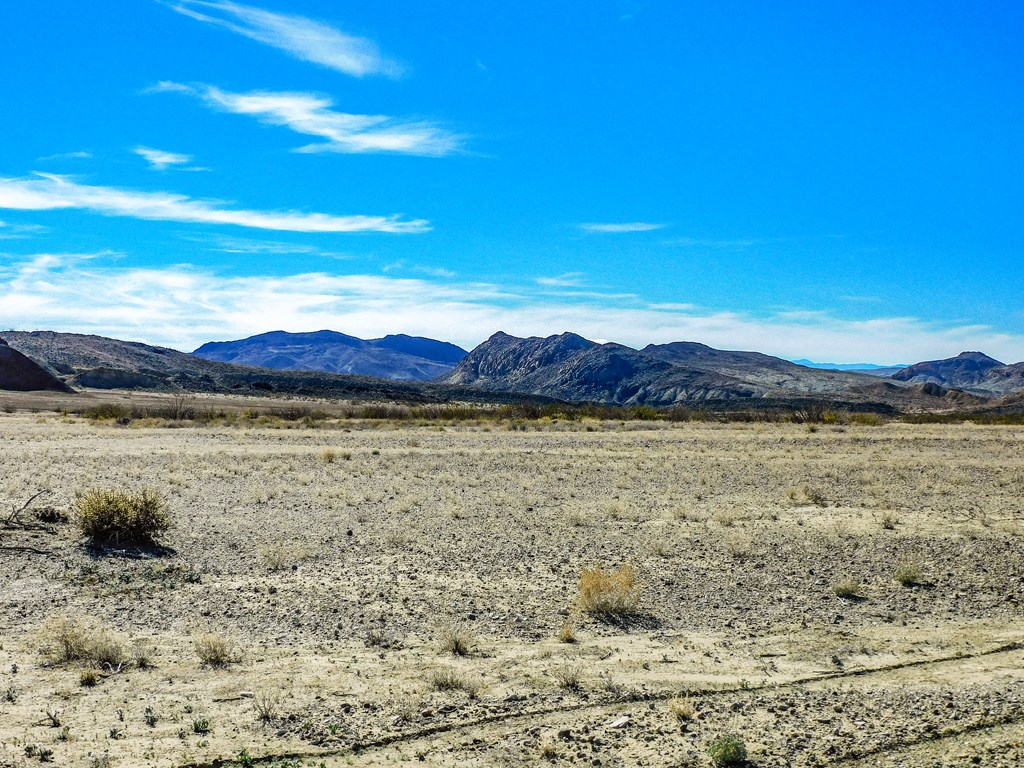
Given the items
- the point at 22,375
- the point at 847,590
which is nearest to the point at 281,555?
the point at 847,590

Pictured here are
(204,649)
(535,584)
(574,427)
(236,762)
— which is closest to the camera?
(236,762)

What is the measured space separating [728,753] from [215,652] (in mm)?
4637

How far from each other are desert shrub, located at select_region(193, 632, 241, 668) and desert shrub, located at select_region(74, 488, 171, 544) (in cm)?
580

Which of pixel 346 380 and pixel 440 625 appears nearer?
pixel 440 625

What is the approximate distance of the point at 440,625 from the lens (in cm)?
942

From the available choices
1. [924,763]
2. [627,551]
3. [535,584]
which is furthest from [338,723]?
[627,551]

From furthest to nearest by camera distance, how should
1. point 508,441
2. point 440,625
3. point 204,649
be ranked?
1. point 508,441
2. point 440,625
3. point 204,649

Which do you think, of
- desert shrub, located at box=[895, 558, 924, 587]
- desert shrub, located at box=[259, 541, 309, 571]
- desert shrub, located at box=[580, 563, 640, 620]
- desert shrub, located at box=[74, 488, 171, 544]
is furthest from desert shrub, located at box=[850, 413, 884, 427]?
desert shrub, located at box=[74, 488, 171, 544]

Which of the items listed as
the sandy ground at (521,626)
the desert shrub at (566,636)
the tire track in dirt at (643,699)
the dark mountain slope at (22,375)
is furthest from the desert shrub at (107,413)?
the tire track in dirt at (643,699)

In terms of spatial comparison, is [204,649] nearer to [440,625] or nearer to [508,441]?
[440,625]

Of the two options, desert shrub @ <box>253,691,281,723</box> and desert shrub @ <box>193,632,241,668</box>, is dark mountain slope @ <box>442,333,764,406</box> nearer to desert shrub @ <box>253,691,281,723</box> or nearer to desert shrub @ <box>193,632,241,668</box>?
desert shrub @ <box>193,632,241,668</box>

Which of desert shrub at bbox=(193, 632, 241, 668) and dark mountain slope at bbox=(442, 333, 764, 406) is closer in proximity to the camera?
desert shrub at bbox=(193, 632, 241, 668)

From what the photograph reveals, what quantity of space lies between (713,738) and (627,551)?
7266mm

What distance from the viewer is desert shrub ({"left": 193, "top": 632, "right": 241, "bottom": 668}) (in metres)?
7.84
